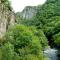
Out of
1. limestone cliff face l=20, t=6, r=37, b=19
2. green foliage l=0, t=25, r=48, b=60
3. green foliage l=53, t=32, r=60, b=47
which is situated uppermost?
green foliage l=0, t=25, r=48, b=60

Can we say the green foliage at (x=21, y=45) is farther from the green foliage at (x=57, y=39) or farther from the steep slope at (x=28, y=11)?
the steep slope at (x=28, y=11)

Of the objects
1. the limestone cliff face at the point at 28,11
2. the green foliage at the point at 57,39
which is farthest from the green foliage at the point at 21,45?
the limestone cliff face at the point at 28,11

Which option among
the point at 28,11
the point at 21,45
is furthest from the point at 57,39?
the point at 28,11

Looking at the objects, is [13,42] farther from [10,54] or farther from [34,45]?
[10,54]

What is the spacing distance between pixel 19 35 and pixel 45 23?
61.5 meters

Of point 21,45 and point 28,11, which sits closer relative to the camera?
point 21,45

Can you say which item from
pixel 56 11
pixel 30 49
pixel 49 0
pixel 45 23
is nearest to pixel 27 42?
pixel 30 49

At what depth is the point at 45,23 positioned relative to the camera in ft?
342

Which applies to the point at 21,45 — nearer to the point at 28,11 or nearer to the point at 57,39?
the point at 57,39

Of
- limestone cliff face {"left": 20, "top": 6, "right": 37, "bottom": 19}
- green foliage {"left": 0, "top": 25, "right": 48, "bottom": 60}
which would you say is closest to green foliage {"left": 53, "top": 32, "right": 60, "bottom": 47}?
green foliage {"left": 0, "top": 25, "right": 48, "bottom": 60}

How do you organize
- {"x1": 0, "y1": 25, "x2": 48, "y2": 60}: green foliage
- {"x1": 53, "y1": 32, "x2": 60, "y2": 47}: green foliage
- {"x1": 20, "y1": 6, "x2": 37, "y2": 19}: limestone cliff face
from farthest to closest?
{"x1": 20, "y1": 6, "x2": 37, "y2": 19}: limestone cliff face → {"x1": 53, "y1": 32, "x2": 60, "y2": 47}: green foliage → {"x1": 0, "y1": 25, "x2": 48, "y2": 60}: green foliage

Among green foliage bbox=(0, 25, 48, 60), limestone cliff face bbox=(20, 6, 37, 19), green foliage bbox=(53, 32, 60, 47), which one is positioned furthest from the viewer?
limestone cliff face bbox=(20, 6, 37, 19)

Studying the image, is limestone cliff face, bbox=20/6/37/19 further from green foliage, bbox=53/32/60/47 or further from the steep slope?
green foliage, bbox=53/32/60/47

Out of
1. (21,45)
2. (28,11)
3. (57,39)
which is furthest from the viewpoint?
(28,11)
